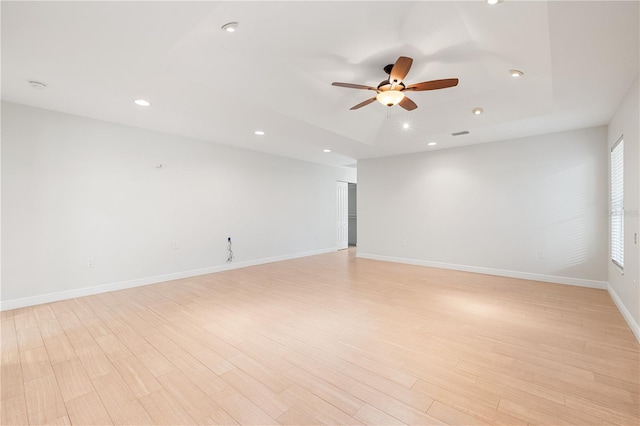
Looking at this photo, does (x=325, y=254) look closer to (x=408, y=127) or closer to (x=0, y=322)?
(x=408, y=127)

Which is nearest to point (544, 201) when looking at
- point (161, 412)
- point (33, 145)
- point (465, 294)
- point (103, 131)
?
point (465, 294)

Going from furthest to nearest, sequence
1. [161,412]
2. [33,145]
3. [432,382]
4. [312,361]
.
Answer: [33,145] < [312,361] < [432,382] < [161,412]

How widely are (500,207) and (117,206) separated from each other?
662 centimetres

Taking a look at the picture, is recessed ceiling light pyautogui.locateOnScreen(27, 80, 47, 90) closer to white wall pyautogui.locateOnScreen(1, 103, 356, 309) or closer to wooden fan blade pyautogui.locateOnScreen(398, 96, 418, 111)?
white wall pyautogui.locateOnScreen(1, 103, 356, 309)

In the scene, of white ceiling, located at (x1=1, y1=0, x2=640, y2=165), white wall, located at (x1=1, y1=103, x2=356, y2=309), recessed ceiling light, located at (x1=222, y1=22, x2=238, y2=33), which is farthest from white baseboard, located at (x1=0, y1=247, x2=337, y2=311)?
recessed ceiling light, located at (x1=222, y1=22, x2=238, y2=33)

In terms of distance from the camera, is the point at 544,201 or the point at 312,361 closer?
the point at 312,361

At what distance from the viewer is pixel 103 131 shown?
4.22 m

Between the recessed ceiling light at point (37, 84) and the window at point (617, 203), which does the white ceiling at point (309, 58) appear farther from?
the window at point (617, 203)

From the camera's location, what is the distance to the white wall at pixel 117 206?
3570 mm

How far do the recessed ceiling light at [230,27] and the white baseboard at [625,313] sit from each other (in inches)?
176

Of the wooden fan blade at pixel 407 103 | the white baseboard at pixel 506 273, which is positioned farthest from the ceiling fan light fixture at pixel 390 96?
the white baseboard at pixel 506 273

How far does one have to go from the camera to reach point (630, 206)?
10.1ft

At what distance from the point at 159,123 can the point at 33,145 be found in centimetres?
151

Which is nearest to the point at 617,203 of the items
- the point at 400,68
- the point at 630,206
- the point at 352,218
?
the point at 630,206
